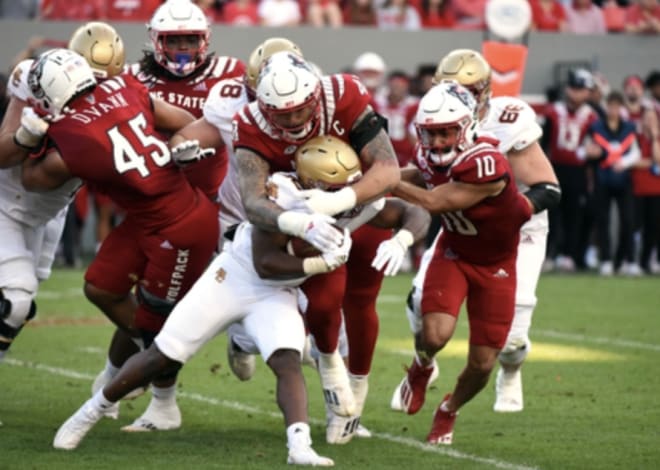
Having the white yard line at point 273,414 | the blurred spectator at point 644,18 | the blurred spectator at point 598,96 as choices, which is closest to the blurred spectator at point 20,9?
the blurred spectator at point 598,96

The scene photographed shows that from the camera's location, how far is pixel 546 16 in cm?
1652

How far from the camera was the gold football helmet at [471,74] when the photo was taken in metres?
6.85

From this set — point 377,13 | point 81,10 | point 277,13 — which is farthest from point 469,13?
point 81,10

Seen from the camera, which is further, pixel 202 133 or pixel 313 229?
pixel 202 133

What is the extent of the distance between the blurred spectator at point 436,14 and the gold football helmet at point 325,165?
10.5m

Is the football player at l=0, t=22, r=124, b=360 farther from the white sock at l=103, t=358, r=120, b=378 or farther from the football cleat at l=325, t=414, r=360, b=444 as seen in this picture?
the football cleat at l=325, t=414, r=360, b=444

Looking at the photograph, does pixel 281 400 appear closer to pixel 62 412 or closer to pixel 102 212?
pixel 62 412

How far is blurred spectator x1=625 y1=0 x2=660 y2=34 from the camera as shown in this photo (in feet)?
54.4

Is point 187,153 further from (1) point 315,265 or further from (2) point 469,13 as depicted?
(2) point 469,13

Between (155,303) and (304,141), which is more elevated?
(304,141)

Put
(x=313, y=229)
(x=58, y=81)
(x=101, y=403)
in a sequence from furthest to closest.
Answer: (x=58, y=81) → (x=101, y=403) → (x=313, y=229)

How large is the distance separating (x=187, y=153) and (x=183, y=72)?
0.99m

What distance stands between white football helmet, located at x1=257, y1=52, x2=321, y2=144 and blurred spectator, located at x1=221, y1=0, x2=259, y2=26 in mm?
9338

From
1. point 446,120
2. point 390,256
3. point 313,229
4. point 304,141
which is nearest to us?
point 313,229
